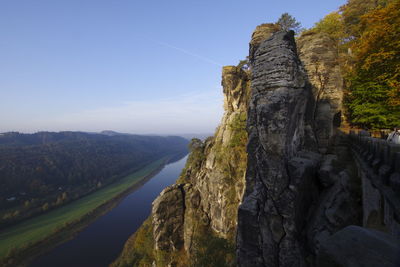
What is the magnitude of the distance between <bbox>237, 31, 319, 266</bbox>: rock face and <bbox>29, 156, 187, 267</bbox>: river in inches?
2364

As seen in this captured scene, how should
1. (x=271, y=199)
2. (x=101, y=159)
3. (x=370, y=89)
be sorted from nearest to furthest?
(x=271, y=199) < (x=370, y=89) < (x=101, y=159)

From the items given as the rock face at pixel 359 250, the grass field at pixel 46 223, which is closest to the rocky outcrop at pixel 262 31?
the rock face at pixel 359 250

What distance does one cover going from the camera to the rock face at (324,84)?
1416cm

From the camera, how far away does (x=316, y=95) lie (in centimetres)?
1471

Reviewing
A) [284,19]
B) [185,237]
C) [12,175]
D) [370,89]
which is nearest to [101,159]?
[12,175]

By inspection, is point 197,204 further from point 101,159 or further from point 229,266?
point 101,159

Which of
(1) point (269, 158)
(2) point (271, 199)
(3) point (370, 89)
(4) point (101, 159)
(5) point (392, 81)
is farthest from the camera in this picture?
(4) point (101, 159)

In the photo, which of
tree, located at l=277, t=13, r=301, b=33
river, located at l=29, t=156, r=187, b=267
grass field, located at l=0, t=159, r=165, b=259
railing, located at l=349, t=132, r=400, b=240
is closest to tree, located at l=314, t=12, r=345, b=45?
tree, located at l=277, t=13, r=301, b=33

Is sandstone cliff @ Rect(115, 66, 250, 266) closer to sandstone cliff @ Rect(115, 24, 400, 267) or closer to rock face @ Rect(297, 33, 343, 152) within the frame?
sandstone cliff @ Rect(115, 24, 400, 267)

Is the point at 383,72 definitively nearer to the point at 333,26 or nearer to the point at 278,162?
the point at 278,162

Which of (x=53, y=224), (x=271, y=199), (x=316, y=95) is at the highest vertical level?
(x=316, y=95)

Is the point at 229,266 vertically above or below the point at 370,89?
below

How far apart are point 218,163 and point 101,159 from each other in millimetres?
173261

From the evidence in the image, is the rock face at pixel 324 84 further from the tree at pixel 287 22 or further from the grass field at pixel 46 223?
the grass field at pixel 46 223
